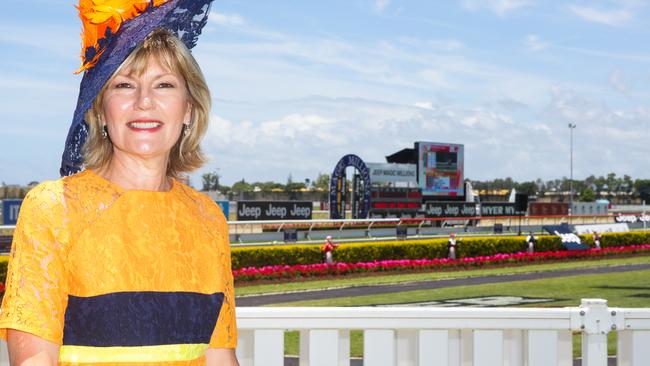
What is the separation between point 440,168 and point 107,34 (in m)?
55.1

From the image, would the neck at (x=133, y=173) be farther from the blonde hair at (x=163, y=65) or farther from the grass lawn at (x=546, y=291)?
the grass lawn at (x=546, y=291)

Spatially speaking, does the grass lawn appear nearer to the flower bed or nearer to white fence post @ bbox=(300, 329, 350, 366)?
the flower bed

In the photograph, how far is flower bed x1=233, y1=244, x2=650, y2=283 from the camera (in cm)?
2231

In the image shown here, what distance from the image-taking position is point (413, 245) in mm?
26594

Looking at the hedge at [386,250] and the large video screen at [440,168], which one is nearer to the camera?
the hedge at [386,250]

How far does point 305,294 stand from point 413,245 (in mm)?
8218

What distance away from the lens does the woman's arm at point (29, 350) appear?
1.78m

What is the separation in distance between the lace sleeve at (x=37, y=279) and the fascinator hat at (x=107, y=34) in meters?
0.30

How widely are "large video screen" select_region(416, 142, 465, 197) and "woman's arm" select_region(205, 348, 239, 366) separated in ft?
175

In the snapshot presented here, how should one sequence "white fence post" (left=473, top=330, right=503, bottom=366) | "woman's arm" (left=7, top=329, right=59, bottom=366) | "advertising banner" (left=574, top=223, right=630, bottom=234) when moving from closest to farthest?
"woman's arm" (left=7, top=329, right=59, bottom=366)
"white fence post" (left=473, top=330, right=503, bottom=366)
"advertising banner" (left=574, top=223, right=630, bottom=234)

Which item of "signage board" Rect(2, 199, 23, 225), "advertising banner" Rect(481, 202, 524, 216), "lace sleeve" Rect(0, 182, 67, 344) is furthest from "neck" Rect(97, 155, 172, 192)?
"advertising banner" Rect(481, 202, 524, 216)

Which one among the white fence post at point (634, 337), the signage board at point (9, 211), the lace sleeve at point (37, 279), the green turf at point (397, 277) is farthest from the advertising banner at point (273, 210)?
the lace sleeve at point (37, 279)

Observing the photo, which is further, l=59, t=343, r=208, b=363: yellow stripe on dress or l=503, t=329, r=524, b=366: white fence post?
l=503, t=329, r=524, b=366: white fence post

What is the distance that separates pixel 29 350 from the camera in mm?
1788
